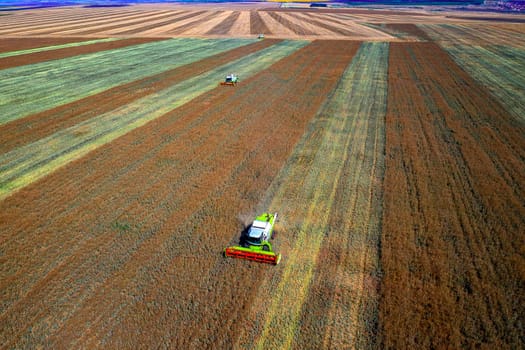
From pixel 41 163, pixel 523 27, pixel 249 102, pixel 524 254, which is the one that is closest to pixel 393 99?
pixel 249 102

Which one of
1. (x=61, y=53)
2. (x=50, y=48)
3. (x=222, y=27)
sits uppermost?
(x=222, y=27)

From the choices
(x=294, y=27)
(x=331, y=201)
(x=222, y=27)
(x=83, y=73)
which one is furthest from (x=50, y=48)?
(x=331, y=201)

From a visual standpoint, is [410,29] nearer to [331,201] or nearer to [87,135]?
[331,201]

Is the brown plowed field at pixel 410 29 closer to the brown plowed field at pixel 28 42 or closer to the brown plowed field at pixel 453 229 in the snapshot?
the brown plowed field at pixel 453 229

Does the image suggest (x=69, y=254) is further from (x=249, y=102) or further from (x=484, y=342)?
(x=249, y=102)

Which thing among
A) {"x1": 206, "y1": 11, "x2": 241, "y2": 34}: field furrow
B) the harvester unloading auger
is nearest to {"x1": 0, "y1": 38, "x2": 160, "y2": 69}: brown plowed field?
{"x1": 206, "y1": 11, "x2": 241, "y2": 34}: field furrow

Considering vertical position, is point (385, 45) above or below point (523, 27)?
below

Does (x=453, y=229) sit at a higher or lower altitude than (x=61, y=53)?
lower

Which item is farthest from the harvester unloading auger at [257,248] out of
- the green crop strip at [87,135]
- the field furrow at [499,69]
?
the field furrow at [499,69]
